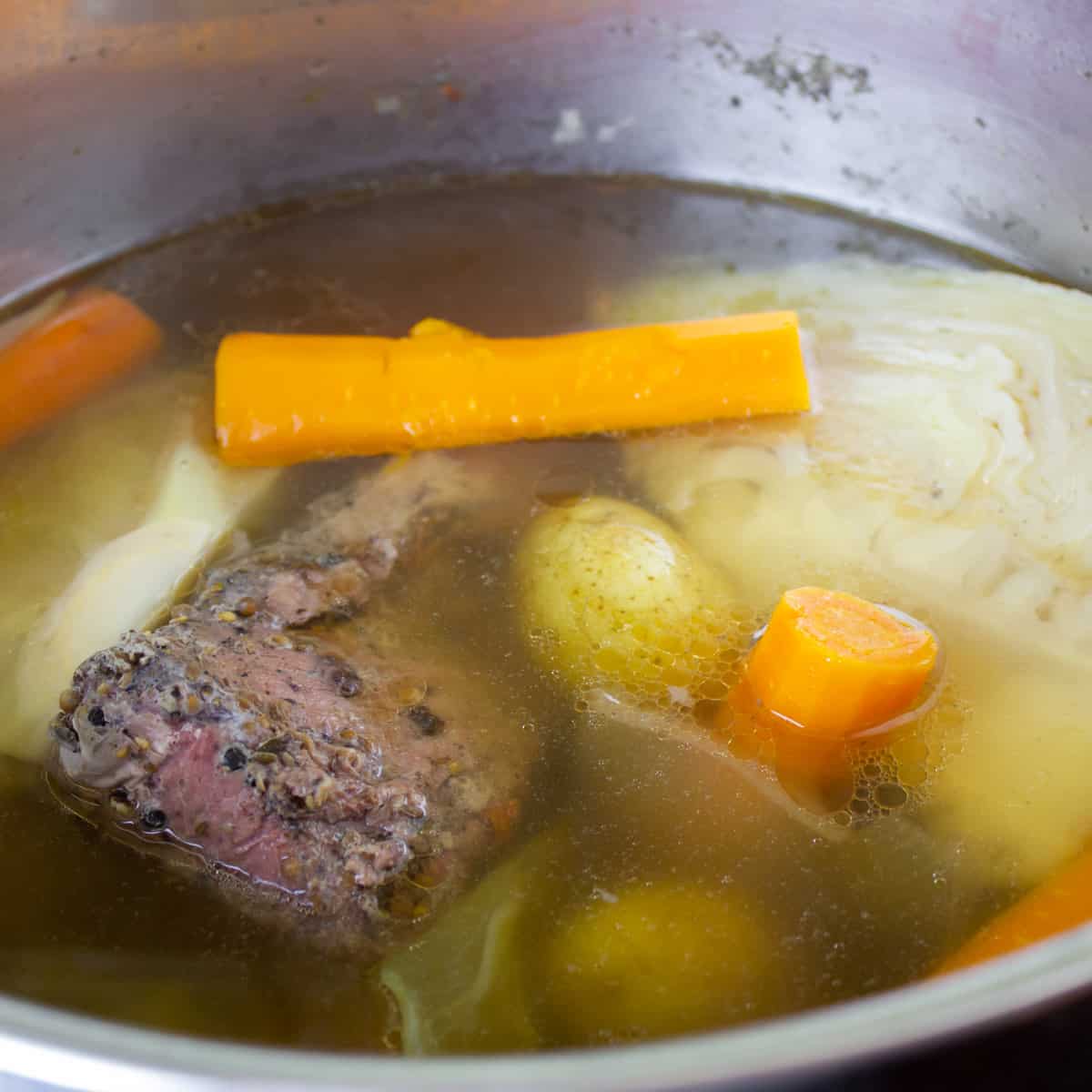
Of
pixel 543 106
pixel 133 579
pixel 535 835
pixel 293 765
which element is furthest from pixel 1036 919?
pixel 543 106

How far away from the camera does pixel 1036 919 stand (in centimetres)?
144

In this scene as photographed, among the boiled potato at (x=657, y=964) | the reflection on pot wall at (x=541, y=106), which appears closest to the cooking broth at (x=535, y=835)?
the boiled potato at (x=657, y=964)

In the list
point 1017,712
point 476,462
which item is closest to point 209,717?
point 476,462

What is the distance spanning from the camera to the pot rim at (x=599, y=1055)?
2.73 feet

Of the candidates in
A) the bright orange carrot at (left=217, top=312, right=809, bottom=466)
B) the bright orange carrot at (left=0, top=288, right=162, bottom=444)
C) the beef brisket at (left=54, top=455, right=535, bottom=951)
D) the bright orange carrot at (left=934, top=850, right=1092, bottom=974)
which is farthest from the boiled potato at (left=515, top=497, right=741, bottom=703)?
the bright orange carrot at (left=0, top=288, right=162, bottom=444)

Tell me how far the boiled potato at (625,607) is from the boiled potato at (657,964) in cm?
32

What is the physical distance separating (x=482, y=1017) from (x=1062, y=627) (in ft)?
3.54

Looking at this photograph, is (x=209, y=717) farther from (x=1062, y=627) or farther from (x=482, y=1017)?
(x=1062, y=627)

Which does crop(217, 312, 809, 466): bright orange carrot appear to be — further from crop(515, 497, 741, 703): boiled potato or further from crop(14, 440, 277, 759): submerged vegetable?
crop(515, 497, 741, 703): boiled potato

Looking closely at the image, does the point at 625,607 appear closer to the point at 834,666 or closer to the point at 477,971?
the point at 834,666

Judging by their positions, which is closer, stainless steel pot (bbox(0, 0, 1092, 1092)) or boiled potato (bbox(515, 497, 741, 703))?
boiled potato (bbox(515, 497, 741, 703))

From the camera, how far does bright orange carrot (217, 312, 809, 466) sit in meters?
2.12

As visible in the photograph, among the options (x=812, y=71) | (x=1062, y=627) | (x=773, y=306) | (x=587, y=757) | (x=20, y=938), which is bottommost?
(x=20, y=938)

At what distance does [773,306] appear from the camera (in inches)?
93.7
